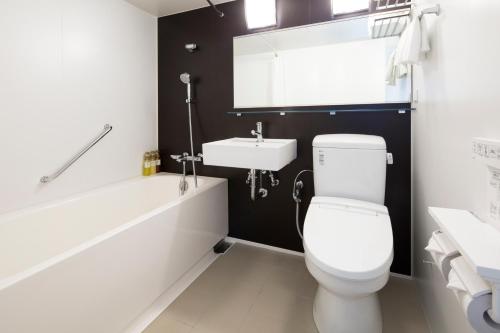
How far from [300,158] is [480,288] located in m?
1.38

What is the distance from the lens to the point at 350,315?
3.77 ft

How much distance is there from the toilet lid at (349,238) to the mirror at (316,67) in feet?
2.47

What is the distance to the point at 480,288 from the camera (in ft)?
1.80

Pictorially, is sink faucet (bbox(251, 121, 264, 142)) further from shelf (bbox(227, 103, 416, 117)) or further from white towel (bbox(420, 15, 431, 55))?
white towel (bbox(420, 15, 431, 55))

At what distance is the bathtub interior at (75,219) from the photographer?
51.7 inches

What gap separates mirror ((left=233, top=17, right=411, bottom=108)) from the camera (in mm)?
1644

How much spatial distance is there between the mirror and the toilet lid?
75cm

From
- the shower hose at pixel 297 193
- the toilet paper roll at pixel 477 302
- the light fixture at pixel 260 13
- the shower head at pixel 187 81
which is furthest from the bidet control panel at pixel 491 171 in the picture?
the shower head at pixel 187 81

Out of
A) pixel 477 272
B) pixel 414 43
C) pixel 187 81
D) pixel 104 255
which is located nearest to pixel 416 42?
pixel 414 43

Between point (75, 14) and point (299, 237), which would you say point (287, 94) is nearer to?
point (299, 237)

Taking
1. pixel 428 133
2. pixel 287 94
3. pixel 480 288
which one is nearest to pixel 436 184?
pixel 428 133

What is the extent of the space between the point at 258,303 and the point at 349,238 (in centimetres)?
72

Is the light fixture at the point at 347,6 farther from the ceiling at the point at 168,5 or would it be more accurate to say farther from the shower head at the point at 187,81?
the shower head at the point at 187,81

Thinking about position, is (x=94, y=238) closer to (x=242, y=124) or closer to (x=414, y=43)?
(x=242, y=124)
